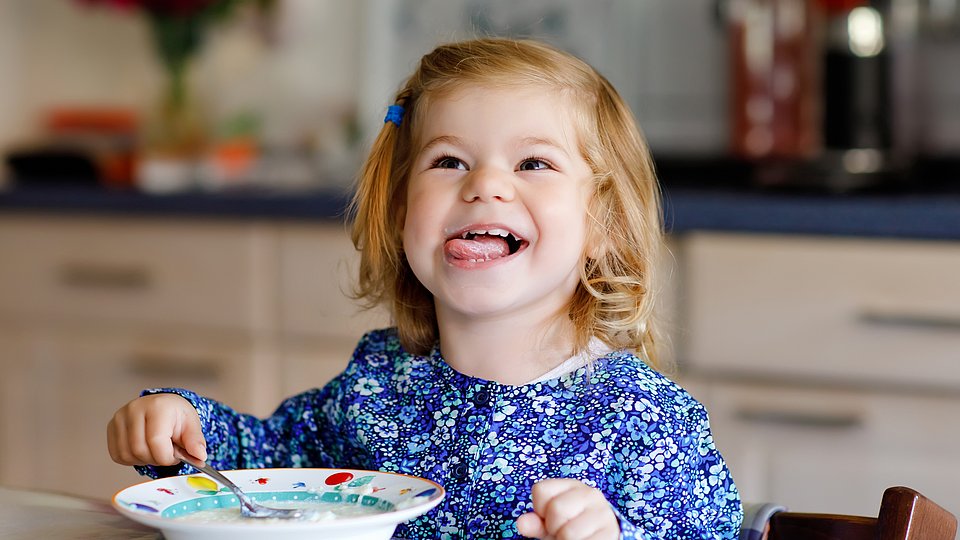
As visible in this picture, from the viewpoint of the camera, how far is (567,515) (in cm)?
73

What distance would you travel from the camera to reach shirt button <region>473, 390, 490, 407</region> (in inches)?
38.6

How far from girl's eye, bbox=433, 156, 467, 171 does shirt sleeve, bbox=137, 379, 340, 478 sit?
0.70ft

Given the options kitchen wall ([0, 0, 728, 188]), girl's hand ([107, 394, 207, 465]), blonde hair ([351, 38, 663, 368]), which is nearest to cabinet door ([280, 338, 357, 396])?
kitchen wall ([0, 0, 728, 188])

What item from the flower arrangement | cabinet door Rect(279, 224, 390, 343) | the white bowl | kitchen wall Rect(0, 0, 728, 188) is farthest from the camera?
the flower arrangement

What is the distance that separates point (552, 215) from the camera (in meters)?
0.96

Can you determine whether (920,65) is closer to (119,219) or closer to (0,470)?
(119,219)

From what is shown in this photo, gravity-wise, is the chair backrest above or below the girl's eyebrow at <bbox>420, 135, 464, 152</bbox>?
below

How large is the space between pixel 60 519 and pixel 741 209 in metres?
1.21

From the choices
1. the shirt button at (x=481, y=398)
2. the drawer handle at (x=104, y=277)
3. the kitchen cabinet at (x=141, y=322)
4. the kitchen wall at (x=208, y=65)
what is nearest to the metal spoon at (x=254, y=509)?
the shirt button at (x=481, y=398)

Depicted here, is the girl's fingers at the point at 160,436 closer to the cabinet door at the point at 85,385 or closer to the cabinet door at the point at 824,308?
the cabinet door at the point at 824,308

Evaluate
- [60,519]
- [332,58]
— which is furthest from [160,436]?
[332,58]

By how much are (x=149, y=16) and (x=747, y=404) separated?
62.5 inches

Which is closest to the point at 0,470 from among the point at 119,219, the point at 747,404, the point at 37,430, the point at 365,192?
the point at 37,430

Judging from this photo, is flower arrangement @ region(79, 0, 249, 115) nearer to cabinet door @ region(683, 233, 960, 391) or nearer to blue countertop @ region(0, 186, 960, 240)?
blue countertop @ region(0, 186, 960, 240)
